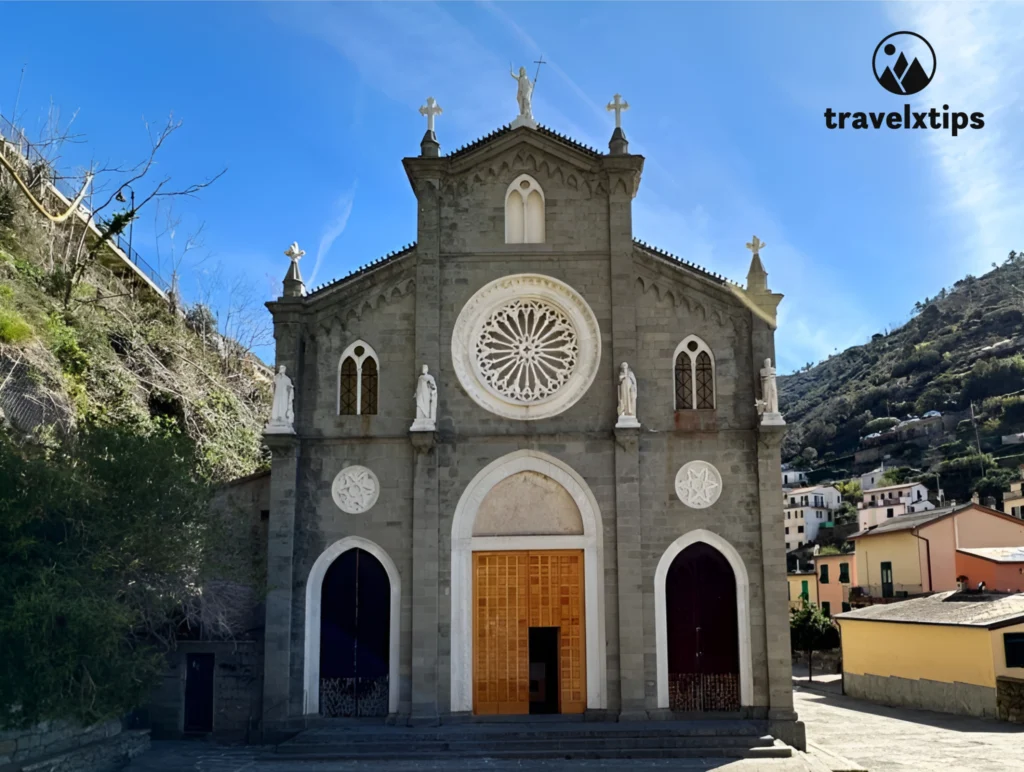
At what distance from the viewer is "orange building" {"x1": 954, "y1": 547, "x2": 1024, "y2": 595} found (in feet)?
121

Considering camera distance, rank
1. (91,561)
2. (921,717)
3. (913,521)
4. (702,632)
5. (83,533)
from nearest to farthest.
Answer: (91,561) → (83,533) → (702,632) → (921,717) → (913,521)

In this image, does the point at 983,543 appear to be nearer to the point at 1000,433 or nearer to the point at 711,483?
the point at 711,483

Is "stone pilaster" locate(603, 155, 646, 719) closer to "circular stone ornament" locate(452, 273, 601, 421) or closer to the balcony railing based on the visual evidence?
"circular stone ornament" locate(452, 273, 601, 421)

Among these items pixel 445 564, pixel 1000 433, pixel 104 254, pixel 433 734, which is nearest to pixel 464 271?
pixel 445 564

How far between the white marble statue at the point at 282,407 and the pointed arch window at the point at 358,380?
1.22m

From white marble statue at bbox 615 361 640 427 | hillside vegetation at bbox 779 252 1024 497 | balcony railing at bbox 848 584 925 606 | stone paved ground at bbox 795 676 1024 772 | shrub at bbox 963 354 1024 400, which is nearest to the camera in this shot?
stone paved ground at bbox 795 676 1024 772

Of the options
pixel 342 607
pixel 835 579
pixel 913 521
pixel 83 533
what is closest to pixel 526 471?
pixel 342 607

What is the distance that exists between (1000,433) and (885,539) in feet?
181

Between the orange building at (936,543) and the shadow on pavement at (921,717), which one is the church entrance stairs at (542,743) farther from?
the orange building at (936,543)

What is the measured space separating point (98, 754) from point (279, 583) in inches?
201

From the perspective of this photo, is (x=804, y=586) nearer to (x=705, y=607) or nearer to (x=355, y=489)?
(x=705, y=607)

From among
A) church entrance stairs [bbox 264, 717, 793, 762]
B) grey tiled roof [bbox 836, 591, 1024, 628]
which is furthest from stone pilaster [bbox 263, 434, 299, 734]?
grey tiled roof [bbox 836, 591, 1024, 628]

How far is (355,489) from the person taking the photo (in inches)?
893

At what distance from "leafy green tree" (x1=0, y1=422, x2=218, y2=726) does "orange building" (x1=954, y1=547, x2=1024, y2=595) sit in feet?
103
